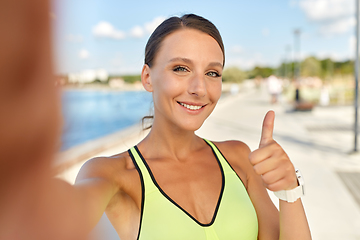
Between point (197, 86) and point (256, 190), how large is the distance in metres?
0.69

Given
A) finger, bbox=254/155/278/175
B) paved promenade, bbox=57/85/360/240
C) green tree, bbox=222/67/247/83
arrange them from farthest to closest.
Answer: green tree, bbox=222/67/247/83
paved promenade, bbox=57/85/360/240
finger, bbox=254/155/278/175

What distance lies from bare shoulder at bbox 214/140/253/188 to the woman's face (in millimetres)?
404

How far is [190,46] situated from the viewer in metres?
1.52

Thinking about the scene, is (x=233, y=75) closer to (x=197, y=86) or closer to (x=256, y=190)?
(x=256, y=190)

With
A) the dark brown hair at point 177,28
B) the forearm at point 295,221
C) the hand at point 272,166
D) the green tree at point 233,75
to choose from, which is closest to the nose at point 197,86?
the dark brown hair at point 177,28

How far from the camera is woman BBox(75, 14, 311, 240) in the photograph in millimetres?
1364

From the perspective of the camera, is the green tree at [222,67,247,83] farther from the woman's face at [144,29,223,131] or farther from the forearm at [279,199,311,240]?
the forearm at [279,199,311,240]

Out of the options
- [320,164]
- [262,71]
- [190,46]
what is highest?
[262,71]

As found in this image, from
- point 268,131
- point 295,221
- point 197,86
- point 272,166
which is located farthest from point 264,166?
point 197,86

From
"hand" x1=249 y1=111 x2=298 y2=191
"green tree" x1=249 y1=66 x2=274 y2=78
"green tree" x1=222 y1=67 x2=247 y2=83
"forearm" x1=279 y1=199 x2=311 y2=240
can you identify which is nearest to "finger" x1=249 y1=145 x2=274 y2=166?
"hand" x1=249 y1=111 x2=298 y2=191

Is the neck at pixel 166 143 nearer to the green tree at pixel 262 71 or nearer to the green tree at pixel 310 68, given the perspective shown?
the green tree at pixel 310 68

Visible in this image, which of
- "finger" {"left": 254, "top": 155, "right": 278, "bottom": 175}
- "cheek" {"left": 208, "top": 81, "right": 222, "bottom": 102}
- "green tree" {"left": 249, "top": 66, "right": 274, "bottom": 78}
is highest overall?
"green tree" {"left": 249, "top": 66, "right": 274, "bottom": 78}

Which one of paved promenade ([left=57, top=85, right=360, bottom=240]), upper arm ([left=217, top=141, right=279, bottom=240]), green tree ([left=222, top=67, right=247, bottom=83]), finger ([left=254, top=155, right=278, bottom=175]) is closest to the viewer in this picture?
finger ([left=254, top=155, right=278, bottom=175])

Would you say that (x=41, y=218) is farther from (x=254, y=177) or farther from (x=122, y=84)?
(x=122, y=84)
